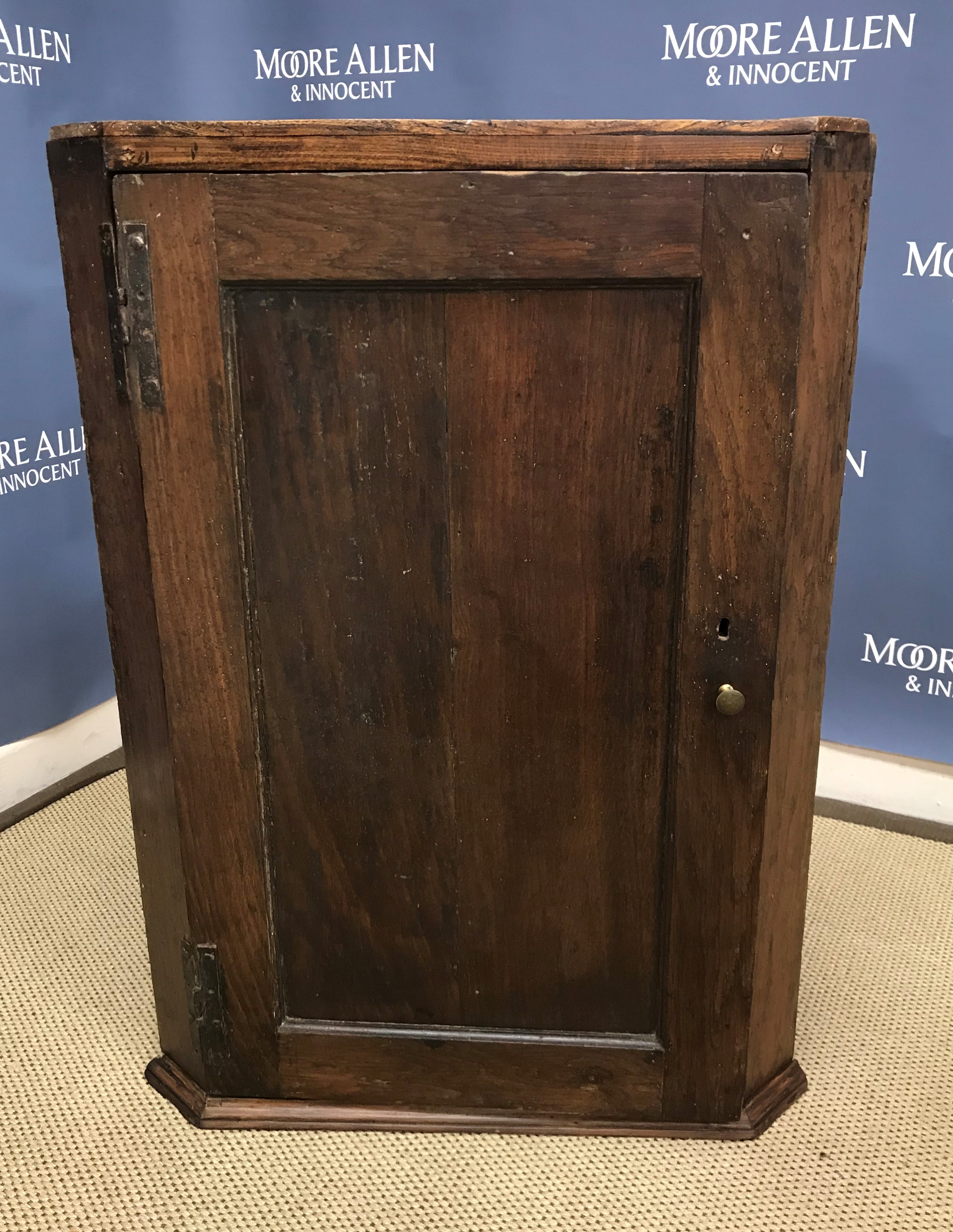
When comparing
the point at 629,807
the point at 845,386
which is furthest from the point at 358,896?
the point at 845,386

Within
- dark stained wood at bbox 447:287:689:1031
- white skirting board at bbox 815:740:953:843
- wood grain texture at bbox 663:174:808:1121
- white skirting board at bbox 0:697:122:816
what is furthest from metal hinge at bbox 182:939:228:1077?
white skirting board at bbox 815:740:953:843

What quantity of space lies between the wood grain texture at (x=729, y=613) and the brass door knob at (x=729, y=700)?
0.6 inches

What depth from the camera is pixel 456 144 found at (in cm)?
100

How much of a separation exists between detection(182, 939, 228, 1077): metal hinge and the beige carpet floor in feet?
0.38

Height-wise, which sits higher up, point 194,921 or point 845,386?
point 845,386

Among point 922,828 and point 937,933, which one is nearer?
point 937,933

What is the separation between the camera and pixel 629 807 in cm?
124

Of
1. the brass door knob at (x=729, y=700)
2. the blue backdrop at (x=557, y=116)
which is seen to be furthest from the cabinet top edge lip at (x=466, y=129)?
the blue backdrop at (x=557, y=116)

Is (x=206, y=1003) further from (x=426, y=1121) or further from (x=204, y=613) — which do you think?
(x=204, y=613)

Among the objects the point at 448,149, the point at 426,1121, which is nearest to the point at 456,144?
the point at 448,149

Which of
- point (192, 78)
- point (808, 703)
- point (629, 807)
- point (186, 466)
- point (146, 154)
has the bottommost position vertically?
point (629, 807)

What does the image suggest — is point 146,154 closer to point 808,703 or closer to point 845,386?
point 845,386

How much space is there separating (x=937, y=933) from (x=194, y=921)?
1.23m

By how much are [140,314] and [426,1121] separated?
3.43 ft
